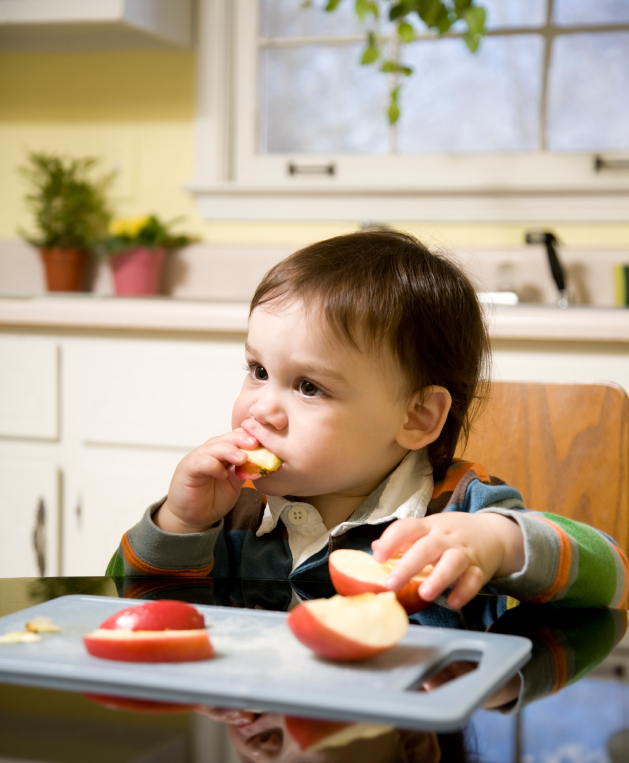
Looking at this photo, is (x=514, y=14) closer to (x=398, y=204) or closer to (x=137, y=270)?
(x=398, y=204)

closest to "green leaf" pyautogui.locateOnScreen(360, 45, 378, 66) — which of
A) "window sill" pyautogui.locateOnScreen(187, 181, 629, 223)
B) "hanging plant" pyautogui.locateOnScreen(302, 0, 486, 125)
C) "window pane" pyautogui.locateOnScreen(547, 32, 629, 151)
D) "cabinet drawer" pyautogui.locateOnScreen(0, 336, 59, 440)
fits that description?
"hanging plant" pyautogui.locateOnScreen(302, 0, 486, 125)

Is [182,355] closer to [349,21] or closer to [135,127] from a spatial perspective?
[135,127]

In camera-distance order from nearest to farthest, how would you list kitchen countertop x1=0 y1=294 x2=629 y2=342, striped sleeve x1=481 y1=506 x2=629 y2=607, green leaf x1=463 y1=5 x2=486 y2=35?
striped sleeve x1=481 y1=506 x2=629 y2=607, kitchen countertop x1=0 y1=294 x2=629 y2=342, green leaf x1=463 y1=5 x2=486 y2=35

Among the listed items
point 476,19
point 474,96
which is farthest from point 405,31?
point 474,96

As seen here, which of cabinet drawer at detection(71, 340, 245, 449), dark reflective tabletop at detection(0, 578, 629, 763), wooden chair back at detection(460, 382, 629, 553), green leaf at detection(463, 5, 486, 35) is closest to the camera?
dark reflective tabletop at detection(0, 578, 629, 763)

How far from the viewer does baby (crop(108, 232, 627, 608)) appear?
872mm

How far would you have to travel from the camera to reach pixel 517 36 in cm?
231

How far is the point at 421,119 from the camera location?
2.39 m

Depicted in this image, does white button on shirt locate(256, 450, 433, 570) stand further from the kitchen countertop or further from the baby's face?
the kitchen countertop

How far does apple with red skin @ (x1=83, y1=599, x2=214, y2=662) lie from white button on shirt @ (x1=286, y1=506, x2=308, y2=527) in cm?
42

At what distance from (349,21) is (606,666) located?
85.4 inches

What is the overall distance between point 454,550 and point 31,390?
53.8 inches

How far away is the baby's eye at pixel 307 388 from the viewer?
35.2 inches

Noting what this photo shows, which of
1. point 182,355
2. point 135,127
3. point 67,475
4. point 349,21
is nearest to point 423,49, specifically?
point 349,21
